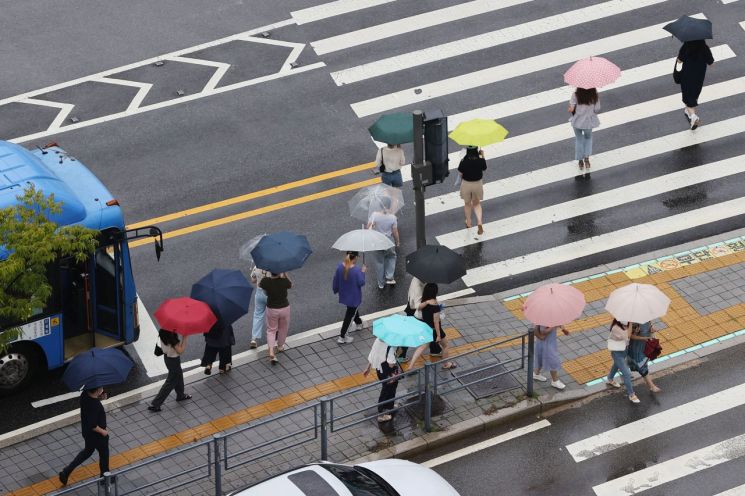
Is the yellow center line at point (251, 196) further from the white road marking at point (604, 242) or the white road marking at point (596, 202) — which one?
the white road marking at point (604, 242)

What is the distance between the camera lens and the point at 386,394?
60.7 feet

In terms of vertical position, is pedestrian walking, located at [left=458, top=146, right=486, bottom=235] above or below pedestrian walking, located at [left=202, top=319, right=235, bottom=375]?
above

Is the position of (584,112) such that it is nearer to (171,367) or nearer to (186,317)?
(186,317)

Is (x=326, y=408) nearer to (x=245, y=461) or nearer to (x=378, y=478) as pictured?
(x=245, y=461)

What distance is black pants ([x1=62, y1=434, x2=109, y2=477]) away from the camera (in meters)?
17.5

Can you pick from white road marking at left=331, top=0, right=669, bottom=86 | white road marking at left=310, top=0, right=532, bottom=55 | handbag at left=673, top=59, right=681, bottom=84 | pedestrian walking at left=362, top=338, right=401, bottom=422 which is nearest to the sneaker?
pedestrian walking at left=362, top=338, right=401, bottom=422

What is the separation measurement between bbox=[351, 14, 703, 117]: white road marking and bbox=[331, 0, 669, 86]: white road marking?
2.48ft

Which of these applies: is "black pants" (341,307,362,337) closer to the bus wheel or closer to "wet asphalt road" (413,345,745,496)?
"wet asphalt road" (413,345,745,496)

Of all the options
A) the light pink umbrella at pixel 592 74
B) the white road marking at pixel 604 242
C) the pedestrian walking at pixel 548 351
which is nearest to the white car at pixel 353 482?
the pedestrian walking at pixel 548 351

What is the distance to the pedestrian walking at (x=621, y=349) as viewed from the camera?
734 inches

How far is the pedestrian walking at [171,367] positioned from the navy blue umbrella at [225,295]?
1.88 ft

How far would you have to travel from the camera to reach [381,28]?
28.0 metres

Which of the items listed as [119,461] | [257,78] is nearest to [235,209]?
[257,78]

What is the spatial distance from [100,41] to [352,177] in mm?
6797
